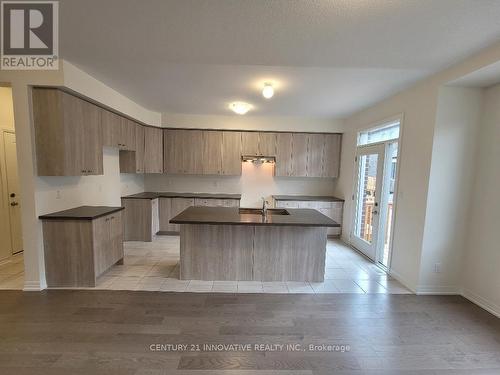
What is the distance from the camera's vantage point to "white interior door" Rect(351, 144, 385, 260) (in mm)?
3955

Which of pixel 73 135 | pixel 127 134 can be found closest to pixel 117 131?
pixel 127 134

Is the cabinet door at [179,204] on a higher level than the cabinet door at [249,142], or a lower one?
lower

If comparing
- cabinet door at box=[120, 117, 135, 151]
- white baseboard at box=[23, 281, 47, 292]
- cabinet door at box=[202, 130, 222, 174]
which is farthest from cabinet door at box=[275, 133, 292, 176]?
white baseboard at box=[23, 281, 47, 292]

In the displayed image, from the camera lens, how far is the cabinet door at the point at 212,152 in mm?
5344

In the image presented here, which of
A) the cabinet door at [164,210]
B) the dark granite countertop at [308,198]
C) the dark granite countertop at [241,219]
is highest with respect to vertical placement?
the dark granite countertop at [308,198]

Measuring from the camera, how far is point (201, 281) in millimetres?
3211

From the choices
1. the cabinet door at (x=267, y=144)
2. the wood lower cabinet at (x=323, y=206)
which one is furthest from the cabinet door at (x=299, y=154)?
the wood lower cabinet at (x=323, y=206)

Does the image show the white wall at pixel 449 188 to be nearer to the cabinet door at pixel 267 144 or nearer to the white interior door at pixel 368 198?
the white interior door at pixel 368 198

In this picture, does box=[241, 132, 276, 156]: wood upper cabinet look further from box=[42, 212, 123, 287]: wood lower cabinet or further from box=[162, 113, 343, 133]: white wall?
box=[42, 212, 123, 287]: wood lower cabinet

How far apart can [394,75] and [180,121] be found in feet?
13.6

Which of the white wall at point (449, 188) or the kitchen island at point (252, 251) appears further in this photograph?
the kitchen island at point (252, 251)

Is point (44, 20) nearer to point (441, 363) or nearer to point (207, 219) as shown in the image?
point (207, 219)

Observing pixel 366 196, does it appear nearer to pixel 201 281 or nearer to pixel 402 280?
pixel 402 280

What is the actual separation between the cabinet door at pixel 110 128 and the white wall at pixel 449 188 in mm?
4533
